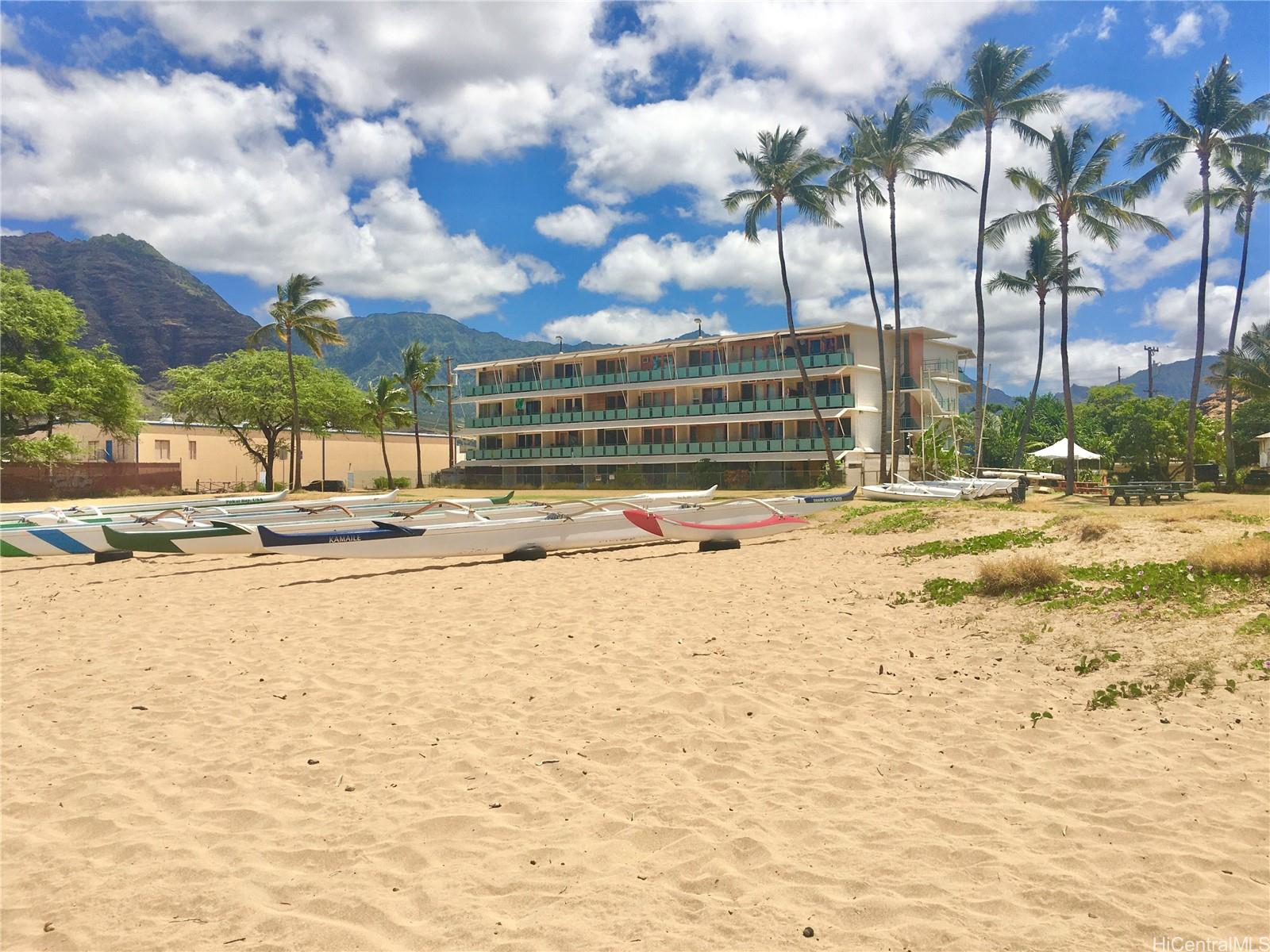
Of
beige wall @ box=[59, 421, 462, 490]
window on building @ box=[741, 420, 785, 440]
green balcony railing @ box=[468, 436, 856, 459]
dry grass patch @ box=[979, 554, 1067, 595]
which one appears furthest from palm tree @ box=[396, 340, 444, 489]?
dry grass patch @ box=[979, 554, 1067, 595]

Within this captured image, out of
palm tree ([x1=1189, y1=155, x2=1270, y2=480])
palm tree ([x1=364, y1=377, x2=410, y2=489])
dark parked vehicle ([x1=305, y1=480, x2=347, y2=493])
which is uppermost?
palm tree ([x1=1189, y1=155, x2=1270, y2=480])

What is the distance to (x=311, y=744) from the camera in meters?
4.99

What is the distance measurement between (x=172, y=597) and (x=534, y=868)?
31.9ft

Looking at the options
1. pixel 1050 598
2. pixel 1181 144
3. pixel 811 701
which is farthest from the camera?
pixel 1181 144

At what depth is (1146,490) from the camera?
22203mm

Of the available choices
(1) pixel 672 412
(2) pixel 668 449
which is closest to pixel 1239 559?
(2) pixel 668 449

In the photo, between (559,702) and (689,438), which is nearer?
(559,702)

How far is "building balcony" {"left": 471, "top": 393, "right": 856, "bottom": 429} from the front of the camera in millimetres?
42000

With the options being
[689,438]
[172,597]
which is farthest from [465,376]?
[172,597]

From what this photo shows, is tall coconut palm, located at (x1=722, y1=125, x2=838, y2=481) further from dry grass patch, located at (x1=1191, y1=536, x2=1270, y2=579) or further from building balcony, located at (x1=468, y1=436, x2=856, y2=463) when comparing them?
dry grass patch, located at (x1=1191, y1=536, x2=1270, y2=579)

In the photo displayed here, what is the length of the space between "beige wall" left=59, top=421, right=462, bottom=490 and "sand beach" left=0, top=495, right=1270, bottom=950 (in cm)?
4350

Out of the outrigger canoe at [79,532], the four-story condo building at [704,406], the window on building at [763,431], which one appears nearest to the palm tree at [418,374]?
the four-story condo building at [704,406]

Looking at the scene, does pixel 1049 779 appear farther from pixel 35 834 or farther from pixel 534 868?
pixel 35 834

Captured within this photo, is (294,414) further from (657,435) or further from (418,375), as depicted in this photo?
(657,435)
